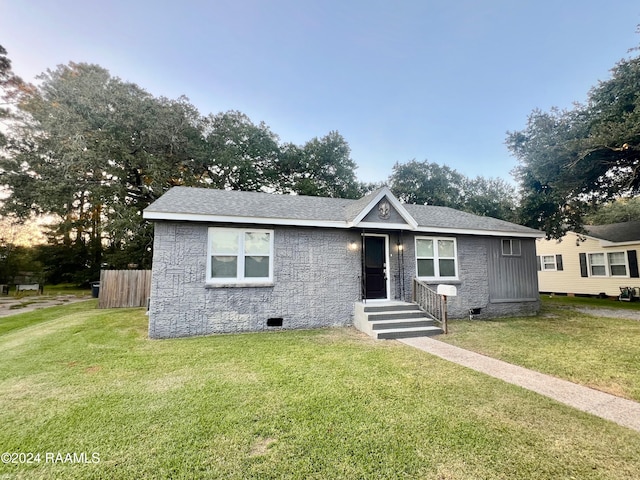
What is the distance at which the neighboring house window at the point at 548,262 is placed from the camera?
18906 millimetres

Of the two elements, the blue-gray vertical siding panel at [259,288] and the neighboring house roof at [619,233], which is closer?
the blue-gray vertical siding panel at [259,288]

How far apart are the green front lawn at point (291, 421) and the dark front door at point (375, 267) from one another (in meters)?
3.50

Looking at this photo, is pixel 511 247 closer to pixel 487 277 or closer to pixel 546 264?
pixel 487 277

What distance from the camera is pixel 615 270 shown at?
15711 millimetres

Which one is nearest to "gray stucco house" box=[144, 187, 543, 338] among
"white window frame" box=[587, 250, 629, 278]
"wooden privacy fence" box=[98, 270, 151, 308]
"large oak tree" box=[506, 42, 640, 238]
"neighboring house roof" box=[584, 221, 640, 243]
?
"large oak tree" box=[506, 42, 640, 238]

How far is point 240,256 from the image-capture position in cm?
793

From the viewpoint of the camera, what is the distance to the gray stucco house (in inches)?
291

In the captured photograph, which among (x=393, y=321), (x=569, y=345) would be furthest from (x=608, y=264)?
(x=393, y=321)

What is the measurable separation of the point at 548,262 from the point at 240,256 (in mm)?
20803

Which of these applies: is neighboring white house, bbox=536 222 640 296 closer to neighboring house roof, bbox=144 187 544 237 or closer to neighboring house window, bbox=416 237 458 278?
neighboring house roof, bbox=144 187 544 237

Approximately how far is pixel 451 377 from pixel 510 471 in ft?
7.16

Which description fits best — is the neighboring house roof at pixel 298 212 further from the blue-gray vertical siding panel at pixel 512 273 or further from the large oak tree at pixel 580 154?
the large oak tree at pixel 580 154

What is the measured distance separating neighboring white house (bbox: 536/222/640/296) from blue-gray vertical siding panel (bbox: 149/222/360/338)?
15622mm

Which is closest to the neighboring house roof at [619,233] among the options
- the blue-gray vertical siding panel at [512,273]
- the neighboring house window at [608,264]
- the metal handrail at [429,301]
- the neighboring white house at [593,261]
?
the neighboring white house at [593,261]
